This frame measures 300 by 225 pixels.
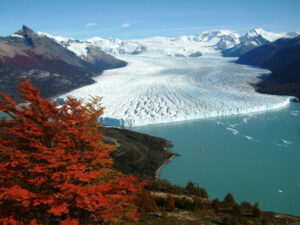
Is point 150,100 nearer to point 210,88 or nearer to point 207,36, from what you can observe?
point 210,88

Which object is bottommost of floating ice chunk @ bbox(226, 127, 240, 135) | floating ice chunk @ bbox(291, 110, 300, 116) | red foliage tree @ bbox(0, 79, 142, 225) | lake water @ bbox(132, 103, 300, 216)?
lake water @ bbox(132, 103, 300, 216)

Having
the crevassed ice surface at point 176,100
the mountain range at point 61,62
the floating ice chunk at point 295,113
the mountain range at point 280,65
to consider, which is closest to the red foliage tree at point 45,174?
the crevassed ice surface at point 176,100

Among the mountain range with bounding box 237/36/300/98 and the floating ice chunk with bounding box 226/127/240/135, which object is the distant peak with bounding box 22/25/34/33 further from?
the floating ice chunk with bounding box 226/127/240/135

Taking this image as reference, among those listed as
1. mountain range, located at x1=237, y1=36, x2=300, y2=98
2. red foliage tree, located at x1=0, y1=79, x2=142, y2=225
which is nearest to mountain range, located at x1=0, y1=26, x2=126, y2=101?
mountain range, located at x1=237, y1=36, x2=300, y2=98

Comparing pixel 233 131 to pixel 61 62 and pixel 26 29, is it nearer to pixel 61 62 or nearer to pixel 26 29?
pixel 61 62

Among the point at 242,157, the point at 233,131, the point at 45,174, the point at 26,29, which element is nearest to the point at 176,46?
the point at 26,29

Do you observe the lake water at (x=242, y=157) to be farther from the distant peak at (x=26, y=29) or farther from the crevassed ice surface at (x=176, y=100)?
the distant peak at (x=26, y=29)

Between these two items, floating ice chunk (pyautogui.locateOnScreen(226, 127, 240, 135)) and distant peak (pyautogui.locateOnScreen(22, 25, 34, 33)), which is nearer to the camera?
floating ice chunk (pyautogui.locateOnScreen(226, 127, 240, 135))
